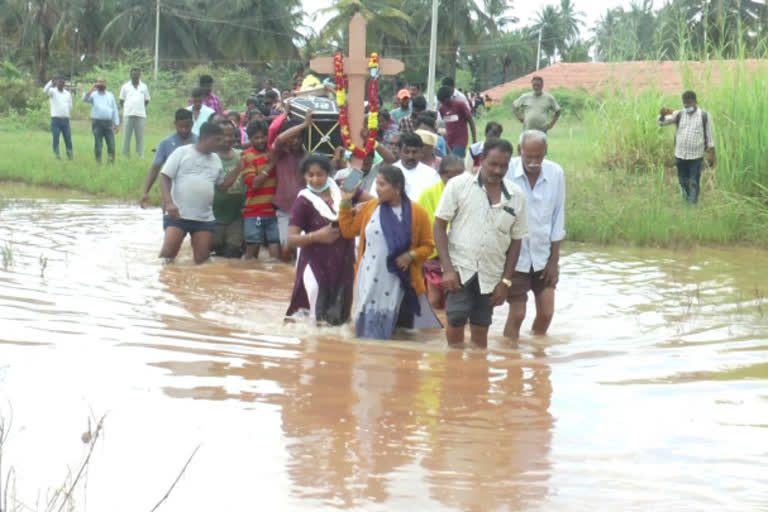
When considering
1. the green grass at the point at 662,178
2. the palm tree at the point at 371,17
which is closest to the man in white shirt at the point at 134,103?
the green grass at the point at 662,178

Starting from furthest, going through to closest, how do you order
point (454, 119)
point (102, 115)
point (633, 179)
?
point (102, 115) → point (633, 179) → point (454, 119)

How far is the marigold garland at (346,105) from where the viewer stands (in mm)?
9172

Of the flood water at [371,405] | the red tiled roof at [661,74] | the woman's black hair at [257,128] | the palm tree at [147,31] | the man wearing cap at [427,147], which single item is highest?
the palm tree at [147,31]

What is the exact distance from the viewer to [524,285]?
25.8ft

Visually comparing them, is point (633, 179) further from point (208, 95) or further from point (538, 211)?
point (538, 211)

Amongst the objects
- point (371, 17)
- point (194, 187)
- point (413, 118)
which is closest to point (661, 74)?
point (413, 118)

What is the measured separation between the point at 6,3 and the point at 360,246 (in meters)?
50.5

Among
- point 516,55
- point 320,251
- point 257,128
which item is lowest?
point 320,251

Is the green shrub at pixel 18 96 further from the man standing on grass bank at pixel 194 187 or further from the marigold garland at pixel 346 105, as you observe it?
the marigold garland at pixel 346 105

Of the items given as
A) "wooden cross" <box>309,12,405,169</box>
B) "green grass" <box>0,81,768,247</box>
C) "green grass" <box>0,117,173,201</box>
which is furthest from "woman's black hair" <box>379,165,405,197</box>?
"green grass" <box>0,117,173,201</box>

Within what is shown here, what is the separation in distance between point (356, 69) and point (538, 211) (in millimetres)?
2707

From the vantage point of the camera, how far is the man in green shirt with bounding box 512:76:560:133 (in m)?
18.7

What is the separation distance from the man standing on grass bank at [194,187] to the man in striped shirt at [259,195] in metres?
0.17

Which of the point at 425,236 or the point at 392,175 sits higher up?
the point at 392,175
